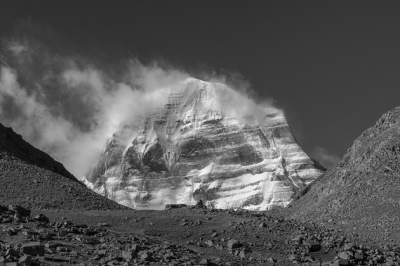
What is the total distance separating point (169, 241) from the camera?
143 feet

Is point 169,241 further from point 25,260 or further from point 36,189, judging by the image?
point 36,189

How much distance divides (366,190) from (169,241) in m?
50.3

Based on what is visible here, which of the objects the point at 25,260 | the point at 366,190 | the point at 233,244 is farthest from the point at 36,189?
the point at 25,260

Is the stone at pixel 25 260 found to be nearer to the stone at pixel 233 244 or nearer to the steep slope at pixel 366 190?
the stone at pixel 233 244

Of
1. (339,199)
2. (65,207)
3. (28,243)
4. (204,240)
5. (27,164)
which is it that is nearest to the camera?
(28,243)

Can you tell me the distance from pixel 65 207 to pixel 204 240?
2273cm

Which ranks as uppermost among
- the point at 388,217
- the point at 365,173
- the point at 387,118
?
the point at 387,118

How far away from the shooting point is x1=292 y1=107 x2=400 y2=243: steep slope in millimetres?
79938

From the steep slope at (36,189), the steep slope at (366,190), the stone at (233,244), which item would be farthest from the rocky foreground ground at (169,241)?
the steep slope at (366,190)

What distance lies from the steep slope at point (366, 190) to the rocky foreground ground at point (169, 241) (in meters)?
27.1

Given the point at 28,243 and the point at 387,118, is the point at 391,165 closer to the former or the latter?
the point at 387,118

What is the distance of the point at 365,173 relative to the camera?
94.9 metres

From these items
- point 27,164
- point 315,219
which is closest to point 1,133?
point 27,164

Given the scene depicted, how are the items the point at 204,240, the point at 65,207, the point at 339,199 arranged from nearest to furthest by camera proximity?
the point at 204,240 < the point at 65,207 < the point at 339,199
